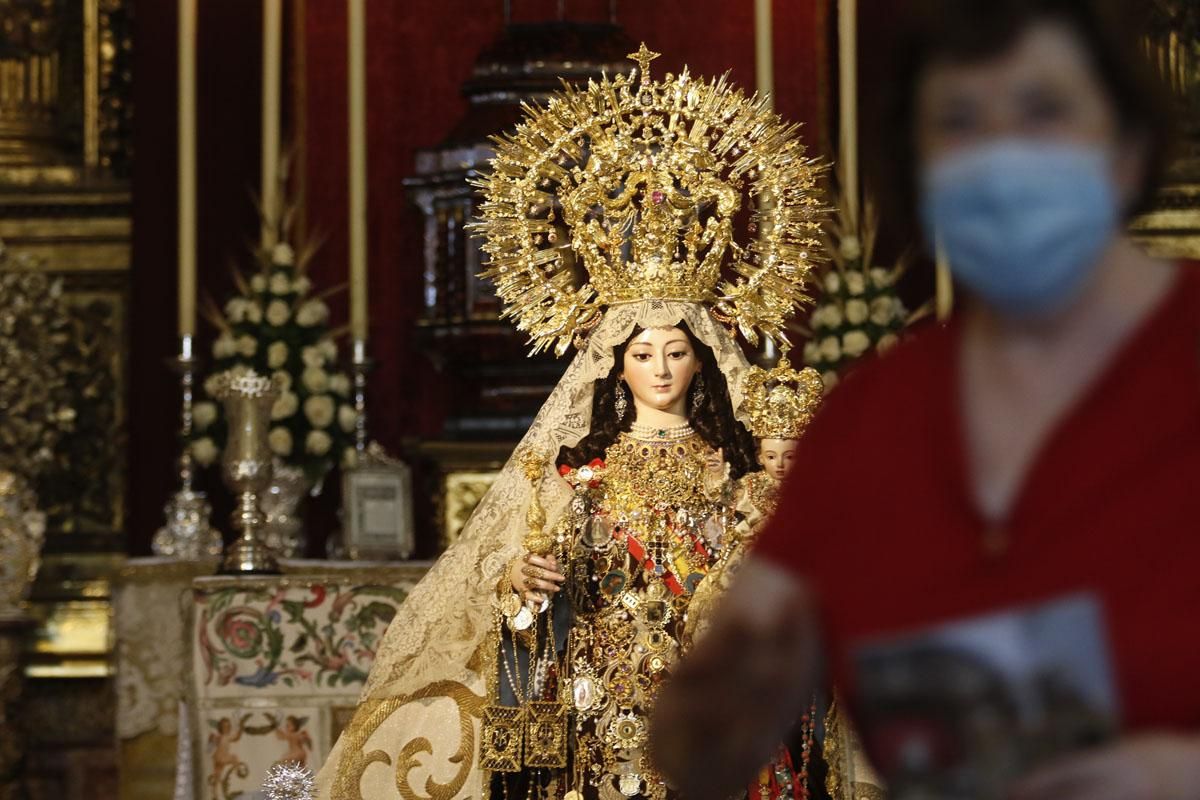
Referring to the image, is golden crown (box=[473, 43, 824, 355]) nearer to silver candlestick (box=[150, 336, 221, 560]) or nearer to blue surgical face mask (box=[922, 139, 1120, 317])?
silver candlestick (box=[150, 336, 221, 560])

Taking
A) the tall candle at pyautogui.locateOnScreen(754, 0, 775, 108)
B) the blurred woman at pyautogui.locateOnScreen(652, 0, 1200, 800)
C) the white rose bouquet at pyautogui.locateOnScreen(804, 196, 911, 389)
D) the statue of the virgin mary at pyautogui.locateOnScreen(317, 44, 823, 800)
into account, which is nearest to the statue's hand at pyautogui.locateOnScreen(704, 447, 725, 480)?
the statue of the virgin mary at pyautogui.locateOnScreen(317, 44, 823, 800)

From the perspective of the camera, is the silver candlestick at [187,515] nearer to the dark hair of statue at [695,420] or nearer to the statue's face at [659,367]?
the dark hair of statue at [695,420]

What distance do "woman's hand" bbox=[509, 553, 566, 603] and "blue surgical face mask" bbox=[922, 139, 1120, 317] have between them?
277 cm

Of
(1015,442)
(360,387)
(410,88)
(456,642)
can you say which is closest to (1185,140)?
(410,88)

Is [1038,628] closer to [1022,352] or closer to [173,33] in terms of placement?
[1022,352]

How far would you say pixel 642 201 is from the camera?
4.45m

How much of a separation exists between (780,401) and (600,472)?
1.14ft

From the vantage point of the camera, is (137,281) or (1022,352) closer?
(1022,352)

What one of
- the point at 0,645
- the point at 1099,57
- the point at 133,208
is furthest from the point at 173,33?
the point at 1099,57

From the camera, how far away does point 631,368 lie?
4234 mm

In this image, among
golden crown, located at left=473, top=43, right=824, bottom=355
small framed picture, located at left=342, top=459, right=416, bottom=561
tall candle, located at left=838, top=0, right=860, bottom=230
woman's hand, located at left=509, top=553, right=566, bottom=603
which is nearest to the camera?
woman's hand, located at left=509, top=553, right=566, bottom=603

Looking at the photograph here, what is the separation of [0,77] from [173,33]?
1.72 ft

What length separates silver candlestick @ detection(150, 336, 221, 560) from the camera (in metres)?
5.27

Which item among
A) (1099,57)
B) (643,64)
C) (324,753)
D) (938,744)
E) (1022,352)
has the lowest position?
(324,753)
